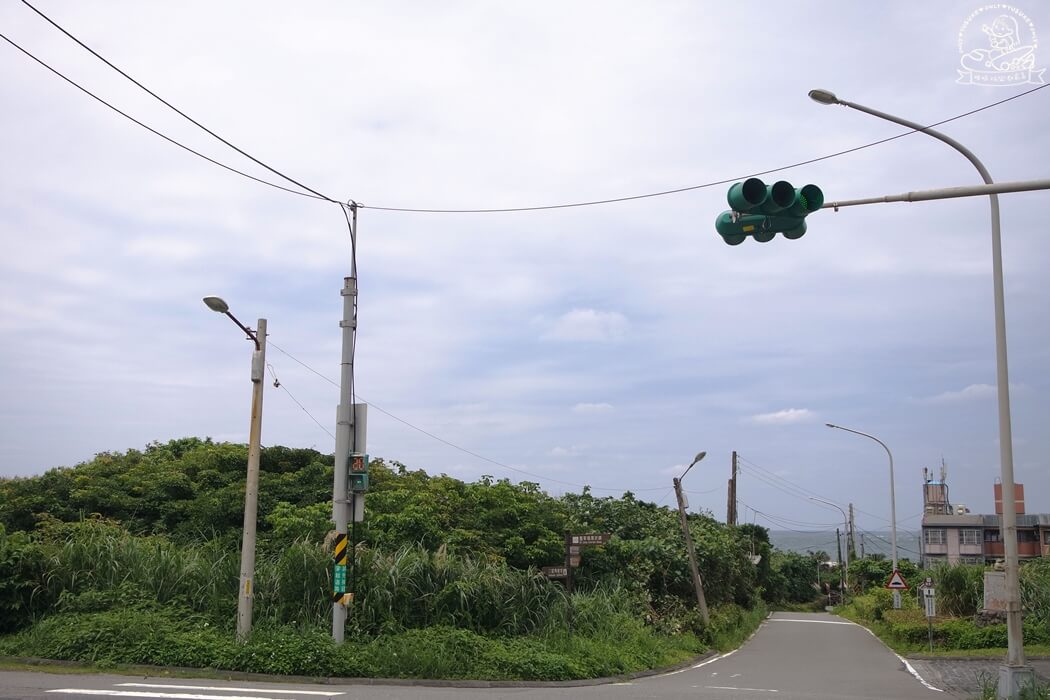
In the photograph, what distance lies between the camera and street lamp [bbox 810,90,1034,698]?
12945 mm

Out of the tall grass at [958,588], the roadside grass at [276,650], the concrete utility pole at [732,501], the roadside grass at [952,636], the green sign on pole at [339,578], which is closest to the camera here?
the roadside grass at [276,650]

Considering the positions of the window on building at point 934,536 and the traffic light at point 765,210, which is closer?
the traffic light at point 765,210

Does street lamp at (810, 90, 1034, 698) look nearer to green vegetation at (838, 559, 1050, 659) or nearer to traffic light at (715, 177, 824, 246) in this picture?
traffic light at (715, 177, 824, 246)

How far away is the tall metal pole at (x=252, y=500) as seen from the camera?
16.9m

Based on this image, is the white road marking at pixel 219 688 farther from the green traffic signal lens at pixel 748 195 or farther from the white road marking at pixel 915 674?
the white road marking at pixel 915 674

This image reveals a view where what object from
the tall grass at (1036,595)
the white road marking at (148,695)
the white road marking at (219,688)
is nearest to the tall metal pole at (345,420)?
the white road marking at (219,688)

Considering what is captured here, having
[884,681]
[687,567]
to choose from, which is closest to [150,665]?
[884,681]

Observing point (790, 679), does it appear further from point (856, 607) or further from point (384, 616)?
point (856, 607)

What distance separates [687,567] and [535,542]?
24.9 feet

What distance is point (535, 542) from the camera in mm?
27359

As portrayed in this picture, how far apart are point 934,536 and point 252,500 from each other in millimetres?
69603

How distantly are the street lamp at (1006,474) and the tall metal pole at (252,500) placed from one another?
12.3 meters

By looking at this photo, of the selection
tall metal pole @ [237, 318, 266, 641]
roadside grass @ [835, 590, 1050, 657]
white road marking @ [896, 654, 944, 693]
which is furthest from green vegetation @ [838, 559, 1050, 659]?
tall metal pole @ [237, 318, 266, 641]

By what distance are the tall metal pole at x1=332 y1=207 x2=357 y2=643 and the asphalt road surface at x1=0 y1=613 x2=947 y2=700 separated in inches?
68.6
